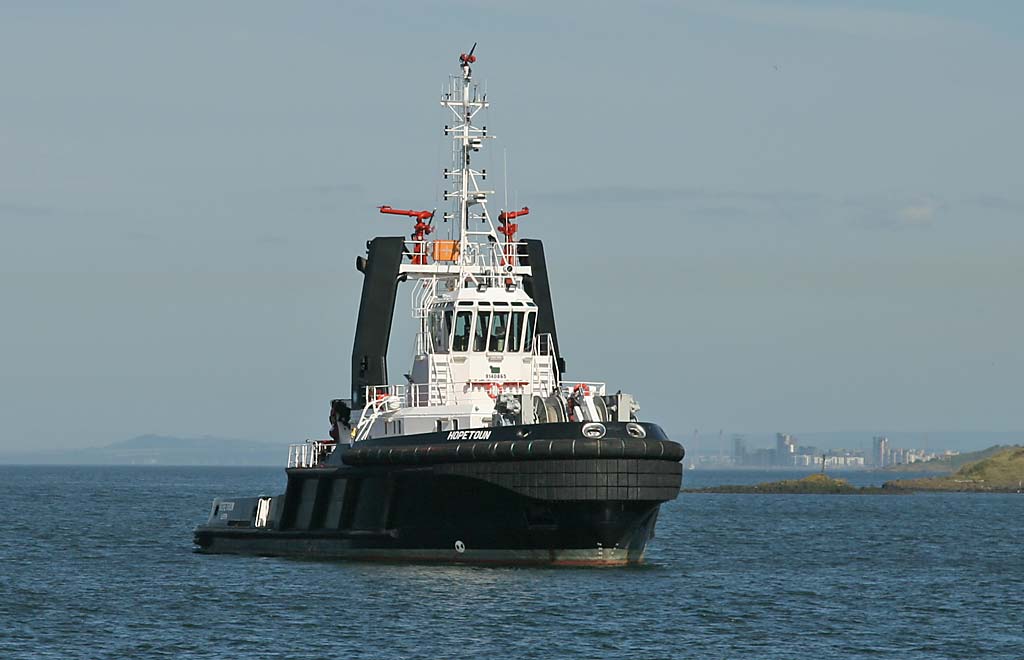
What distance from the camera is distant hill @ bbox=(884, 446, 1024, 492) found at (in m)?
152

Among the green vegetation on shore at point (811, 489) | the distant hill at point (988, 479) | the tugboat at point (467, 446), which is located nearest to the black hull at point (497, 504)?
the tugboat at point (467, 446)

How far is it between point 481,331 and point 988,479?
122 metres

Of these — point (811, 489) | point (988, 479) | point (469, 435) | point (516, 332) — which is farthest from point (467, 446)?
point (988, 479)

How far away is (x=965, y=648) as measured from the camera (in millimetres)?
32469

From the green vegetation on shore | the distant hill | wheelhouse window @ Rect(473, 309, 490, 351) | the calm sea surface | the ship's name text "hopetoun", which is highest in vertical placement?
the distant hill

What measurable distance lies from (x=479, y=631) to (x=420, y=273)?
16316mm

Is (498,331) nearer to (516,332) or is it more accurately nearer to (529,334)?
(516,332)

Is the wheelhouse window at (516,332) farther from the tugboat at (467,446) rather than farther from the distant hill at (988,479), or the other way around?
the distant hill at (988,479)

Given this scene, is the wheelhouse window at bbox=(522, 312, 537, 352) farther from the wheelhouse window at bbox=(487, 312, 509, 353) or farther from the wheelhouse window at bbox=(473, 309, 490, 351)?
the wheelhouse window at bbox=(473, 309, 490, 351)

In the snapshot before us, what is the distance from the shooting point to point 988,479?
157 meters

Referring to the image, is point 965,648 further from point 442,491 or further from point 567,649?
point 442,491

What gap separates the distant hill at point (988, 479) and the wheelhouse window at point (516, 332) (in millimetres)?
109187

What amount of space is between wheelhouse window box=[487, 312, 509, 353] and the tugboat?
37 mm

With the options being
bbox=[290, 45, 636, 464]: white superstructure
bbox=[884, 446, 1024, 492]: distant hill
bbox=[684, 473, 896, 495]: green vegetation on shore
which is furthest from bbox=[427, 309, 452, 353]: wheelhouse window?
bbox=[884, 446, 1024, 492]: distant hill
